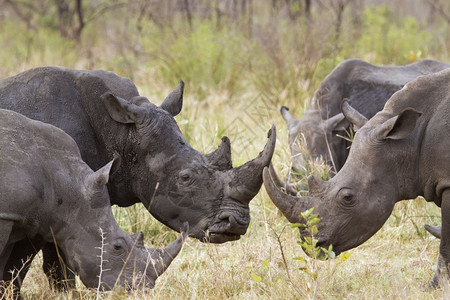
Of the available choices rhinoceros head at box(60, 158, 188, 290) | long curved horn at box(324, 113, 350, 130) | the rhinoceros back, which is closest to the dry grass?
rhinoceros head at box(60, 158, 188, 290)

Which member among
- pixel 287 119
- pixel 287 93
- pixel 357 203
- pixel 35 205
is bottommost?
pixel 287 93

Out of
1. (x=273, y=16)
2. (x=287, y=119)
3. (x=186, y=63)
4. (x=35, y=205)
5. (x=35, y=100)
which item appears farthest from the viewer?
(x=273, y=16)

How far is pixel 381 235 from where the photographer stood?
7.35 meters

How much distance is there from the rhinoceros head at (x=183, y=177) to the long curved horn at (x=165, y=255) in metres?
0.42

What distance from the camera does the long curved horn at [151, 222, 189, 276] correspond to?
5.25 metres

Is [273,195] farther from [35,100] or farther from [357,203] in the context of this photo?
[35,100]

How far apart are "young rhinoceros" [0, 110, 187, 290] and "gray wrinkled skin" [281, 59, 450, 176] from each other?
11.0 feet

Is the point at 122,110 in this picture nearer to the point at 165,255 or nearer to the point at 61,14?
the point at 165,255

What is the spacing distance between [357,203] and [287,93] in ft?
19.3

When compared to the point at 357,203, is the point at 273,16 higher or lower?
lower

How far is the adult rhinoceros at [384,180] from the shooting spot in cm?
556

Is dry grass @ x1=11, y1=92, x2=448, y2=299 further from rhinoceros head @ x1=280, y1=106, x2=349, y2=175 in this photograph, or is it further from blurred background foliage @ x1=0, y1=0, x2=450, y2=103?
blurred background foliage @ x1=0, y1=0, x2=450, y2=103

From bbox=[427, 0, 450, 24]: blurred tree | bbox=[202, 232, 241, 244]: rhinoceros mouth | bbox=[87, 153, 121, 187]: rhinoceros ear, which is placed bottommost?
bbox=[427, 0, 450, 24]: blurred tree

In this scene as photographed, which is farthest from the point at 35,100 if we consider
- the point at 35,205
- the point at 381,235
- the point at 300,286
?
the point at 381,235
